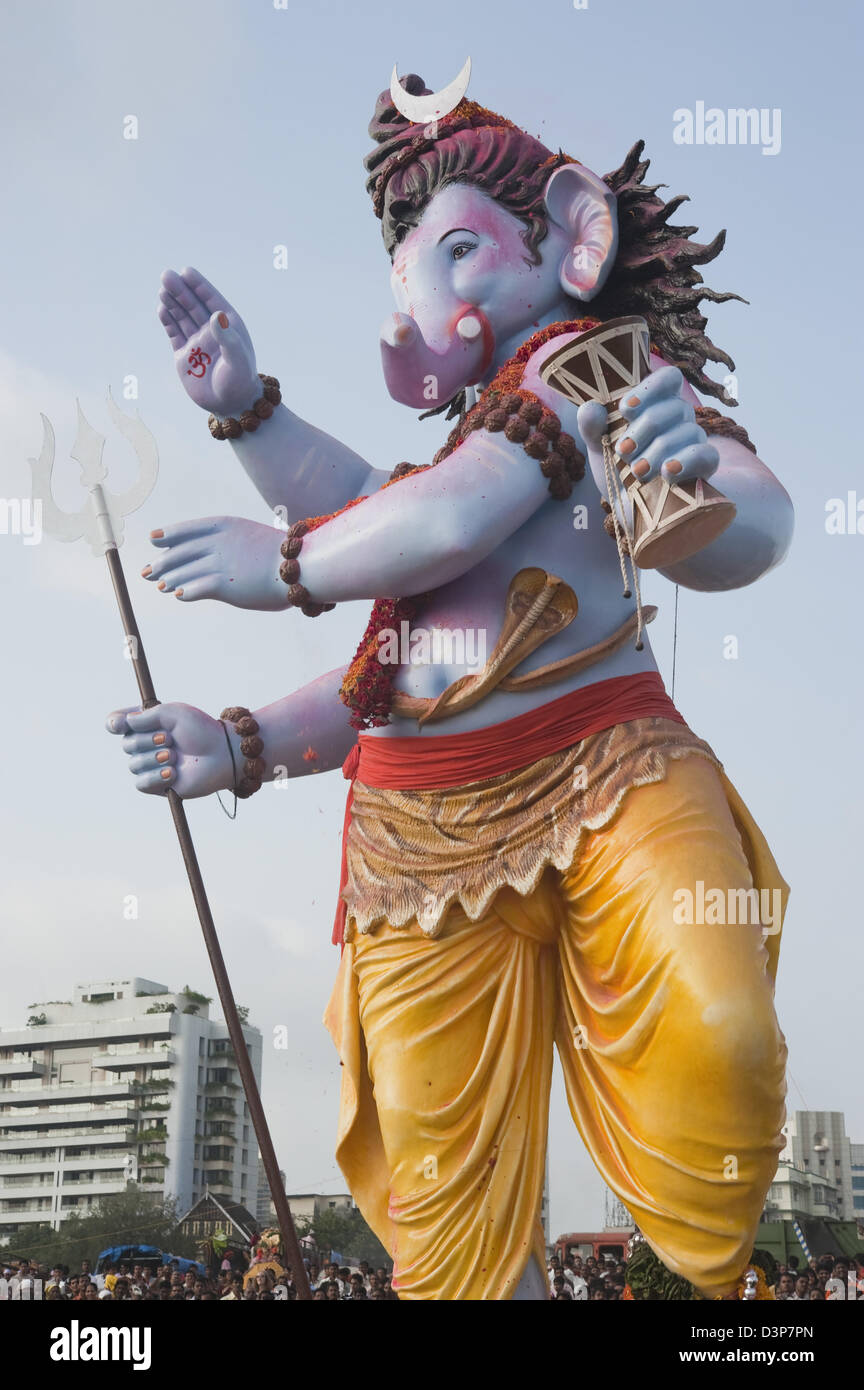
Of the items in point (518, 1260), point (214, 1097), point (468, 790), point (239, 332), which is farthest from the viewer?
point (214, 1097)

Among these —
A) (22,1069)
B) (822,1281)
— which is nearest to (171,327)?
(822,1281)

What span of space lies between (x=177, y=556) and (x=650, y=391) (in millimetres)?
1251

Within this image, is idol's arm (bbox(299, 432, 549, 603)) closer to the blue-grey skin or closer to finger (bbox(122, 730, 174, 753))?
the blue-grey skin

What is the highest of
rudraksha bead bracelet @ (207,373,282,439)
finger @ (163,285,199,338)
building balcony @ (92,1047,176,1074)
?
finger @ (163,285,199,338)

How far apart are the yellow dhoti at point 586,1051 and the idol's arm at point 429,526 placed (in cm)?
67

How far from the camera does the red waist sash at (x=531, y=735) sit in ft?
11.1

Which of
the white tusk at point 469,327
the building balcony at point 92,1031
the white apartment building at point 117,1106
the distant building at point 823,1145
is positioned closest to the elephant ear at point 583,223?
the white tusk at point 469,327

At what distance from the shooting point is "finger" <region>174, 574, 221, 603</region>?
3465mm

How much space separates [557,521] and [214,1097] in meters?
37.2

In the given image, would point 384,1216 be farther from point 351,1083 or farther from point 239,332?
point 239,332

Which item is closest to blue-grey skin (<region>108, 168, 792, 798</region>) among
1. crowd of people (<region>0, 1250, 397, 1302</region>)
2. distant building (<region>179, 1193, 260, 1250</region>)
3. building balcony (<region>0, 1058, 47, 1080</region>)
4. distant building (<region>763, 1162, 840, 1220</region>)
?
crowd of people (<region>0, 1250, 397, 1302</region>)
